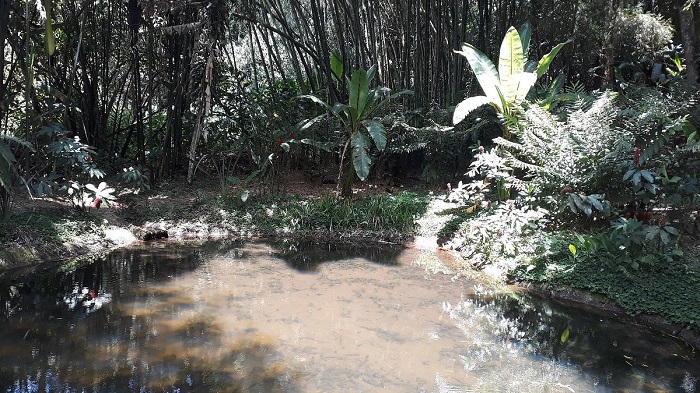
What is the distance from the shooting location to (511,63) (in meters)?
6.30

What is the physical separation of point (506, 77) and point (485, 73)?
10.1 inches

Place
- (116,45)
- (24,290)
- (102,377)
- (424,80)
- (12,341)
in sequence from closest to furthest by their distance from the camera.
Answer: (102,377) < (12,341) < (24,290) < (116,45) < (424,80)

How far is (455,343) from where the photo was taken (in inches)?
151

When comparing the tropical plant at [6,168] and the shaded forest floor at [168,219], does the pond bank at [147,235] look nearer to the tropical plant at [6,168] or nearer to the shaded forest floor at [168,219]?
the shaded forest floor at [168,219]

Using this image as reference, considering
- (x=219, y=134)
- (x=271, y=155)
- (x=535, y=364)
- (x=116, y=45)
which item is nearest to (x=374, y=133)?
(x=271, y=155)

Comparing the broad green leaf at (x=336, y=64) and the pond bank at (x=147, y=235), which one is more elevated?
the broad green leaf at (x=336, y=64)

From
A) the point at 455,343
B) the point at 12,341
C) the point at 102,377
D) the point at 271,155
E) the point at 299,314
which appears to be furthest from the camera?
the point at 271,155

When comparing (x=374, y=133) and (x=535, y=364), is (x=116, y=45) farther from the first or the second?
(x=535, y=364)

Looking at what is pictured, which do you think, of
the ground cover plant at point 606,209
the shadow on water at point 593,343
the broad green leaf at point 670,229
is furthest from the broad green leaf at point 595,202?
the shadow on water at point 593,343

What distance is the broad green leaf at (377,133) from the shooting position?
6.58 m

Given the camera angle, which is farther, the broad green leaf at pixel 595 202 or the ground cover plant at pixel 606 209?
the broad green leaf at pixel 595 202

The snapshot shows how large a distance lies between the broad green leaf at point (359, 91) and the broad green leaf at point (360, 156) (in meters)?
0.35

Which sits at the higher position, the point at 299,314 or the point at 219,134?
the point at 219,134

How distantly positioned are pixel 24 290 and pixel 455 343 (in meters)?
3.62
